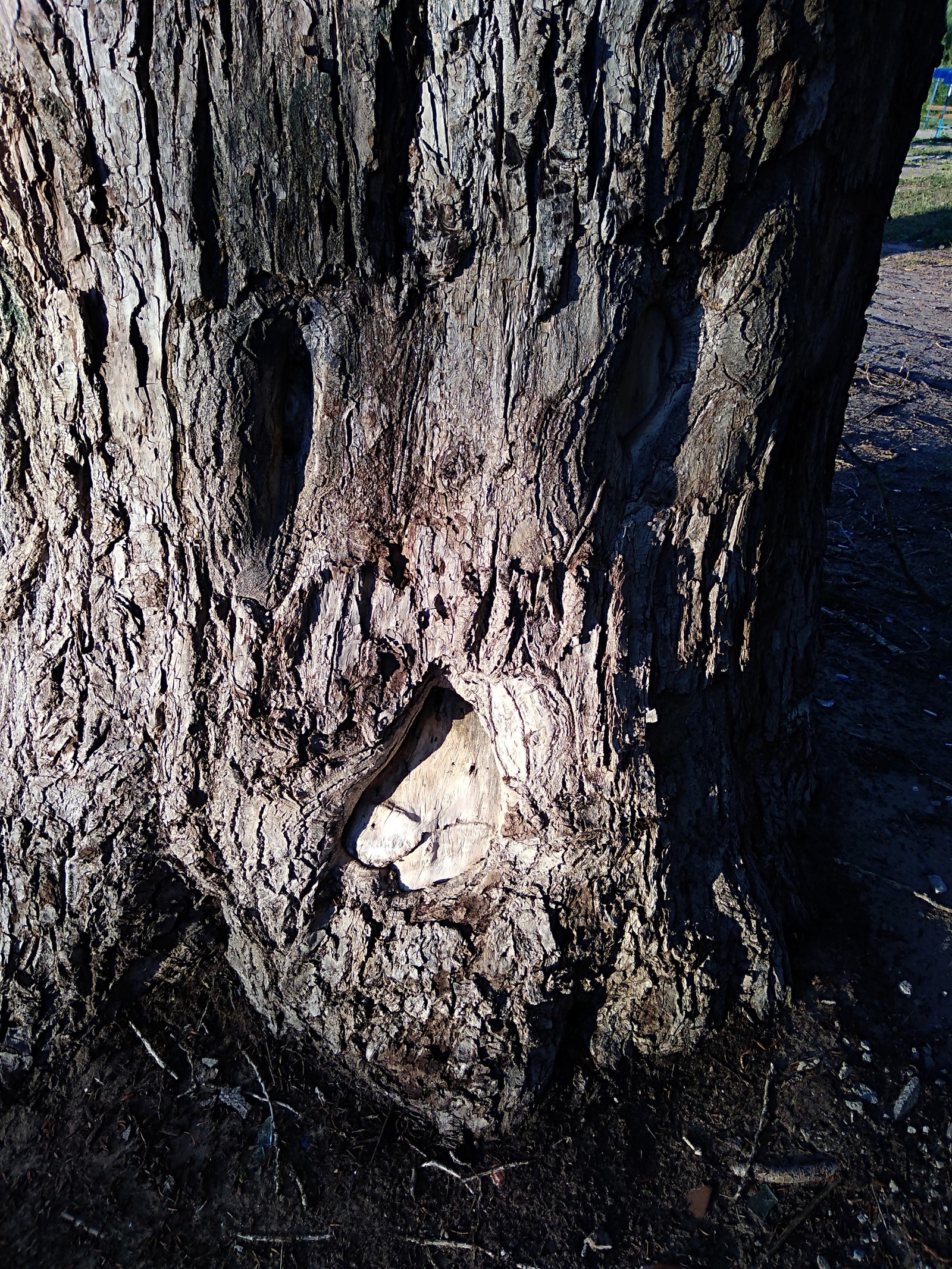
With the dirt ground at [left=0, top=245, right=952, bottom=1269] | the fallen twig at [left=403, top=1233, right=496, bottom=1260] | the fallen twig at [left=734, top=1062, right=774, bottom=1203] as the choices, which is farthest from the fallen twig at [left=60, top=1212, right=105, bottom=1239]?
the fallen twig at [left=734, top=1062, right=774, bottom=1203]

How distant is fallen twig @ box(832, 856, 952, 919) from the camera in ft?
9.11

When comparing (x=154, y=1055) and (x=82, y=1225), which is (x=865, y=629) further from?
(x=82, y=1225)

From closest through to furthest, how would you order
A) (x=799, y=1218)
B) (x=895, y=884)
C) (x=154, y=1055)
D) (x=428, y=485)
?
1. (x=428, y=485)
2. (x=799, y=1218)
3. (x=154, y=1055)
4. (x=895, y=884)

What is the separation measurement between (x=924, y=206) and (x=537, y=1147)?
17198mm

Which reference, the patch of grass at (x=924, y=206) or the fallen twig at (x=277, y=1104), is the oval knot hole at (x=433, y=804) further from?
the patch of grass at (x=924, y=206)

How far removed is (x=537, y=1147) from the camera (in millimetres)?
2174

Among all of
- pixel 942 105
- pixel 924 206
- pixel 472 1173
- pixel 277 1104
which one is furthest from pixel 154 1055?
pixel 942 105

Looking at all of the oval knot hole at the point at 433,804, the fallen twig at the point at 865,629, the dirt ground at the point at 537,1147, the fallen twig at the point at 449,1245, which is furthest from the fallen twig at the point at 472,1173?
the fallen twig at the point at 865,629

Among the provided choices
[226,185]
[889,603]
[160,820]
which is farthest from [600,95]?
[889,603]

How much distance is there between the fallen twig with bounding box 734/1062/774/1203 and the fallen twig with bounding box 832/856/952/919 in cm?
79

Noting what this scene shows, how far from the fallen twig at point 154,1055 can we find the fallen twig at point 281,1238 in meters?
0.43

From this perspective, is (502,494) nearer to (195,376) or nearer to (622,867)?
(195,376)

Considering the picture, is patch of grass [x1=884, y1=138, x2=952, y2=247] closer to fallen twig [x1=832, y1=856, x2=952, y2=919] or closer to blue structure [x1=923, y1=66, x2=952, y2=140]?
blue structure [x1=923, y1=66, x2=952, y2=140]

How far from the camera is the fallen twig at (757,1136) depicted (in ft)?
6.95
